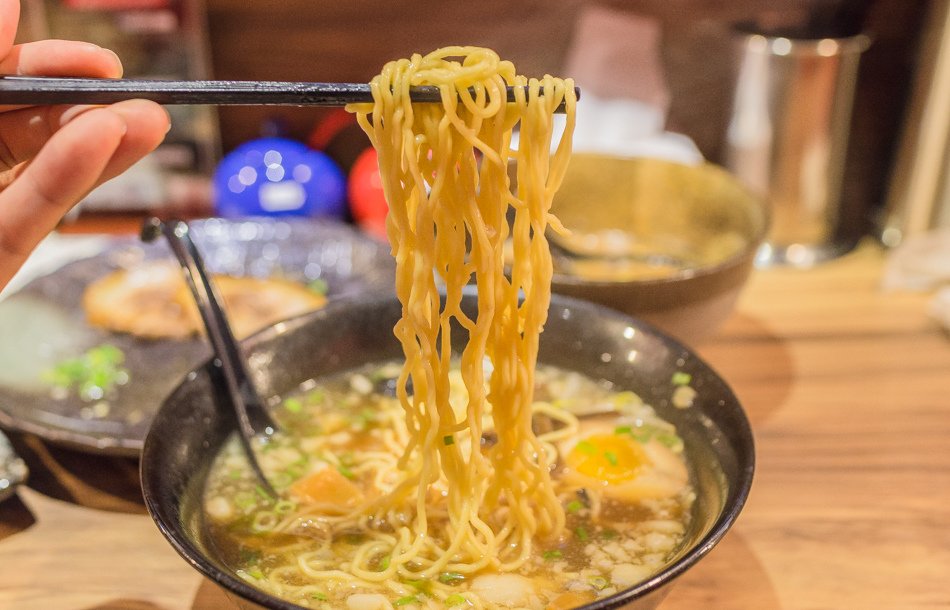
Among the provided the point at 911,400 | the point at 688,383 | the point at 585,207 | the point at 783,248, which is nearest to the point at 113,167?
the point at 688,383

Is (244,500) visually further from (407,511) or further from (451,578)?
(451,578)

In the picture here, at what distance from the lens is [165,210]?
2.90 m

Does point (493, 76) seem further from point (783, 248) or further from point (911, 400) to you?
point (783, 248)

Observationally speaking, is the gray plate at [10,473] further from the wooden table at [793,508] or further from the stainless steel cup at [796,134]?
the stainless steel cup at [796,134]

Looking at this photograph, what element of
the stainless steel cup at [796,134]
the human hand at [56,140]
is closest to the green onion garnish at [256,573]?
the human hand at [56,140]

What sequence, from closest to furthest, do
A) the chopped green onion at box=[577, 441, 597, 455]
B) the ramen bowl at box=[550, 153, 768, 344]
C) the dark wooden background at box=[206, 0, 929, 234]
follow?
the chopped green onion at box=[577, 441, 597, 455] < the ramen bowl at box=[550, 153, 768, 344] < the dark wooden background at box=[206, 0, 929, 234]

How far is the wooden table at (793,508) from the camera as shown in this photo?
1373 mm

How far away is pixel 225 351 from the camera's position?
4.64 ft

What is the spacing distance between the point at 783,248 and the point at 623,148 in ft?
1.97

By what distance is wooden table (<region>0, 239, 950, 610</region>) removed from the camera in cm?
137

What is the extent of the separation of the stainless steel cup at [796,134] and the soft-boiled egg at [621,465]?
4.28ft

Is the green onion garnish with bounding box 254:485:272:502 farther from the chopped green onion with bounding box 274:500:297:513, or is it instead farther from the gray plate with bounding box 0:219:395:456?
the gray plate with bounding box 0:219:395:456

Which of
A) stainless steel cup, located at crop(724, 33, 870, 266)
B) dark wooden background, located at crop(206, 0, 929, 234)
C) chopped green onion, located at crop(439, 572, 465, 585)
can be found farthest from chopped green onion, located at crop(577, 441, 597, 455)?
dark wooden background, located at crop(206, 0, 929, 234)

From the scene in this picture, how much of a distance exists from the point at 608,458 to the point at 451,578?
395mm
